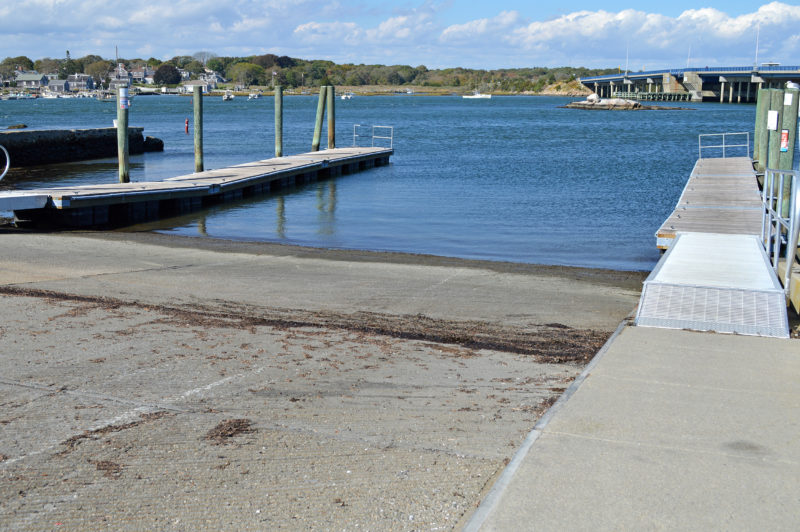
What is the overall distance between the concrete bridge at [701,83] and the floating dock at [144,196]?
11330 centimetres

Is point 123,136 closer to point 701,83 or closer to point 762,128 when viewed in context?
point 762,128

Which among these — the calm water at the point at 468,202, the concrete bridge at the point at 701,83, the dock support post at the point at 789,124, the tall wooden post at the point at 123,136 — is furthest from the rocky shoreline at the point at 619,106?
the tall wooden post at the point at 123,136

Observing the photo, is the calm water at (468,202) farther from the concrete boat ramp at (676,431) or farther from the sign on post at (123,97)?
the concrete boat ramp at (676,431)

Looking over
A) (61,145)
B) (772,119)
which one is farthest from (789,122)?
(61,145)

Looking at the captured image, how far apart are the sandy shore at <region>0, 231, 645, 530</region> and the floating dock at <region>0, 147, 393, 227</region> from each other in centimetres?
617

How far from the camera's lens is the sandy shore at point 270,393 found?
373cm

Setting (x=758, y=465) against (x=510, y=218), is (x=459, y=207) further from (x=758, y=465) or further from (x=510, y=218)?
(x=758, y=465)

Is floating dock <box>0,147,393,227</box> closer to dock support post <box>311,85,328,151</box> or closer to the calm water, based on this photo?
the calm water

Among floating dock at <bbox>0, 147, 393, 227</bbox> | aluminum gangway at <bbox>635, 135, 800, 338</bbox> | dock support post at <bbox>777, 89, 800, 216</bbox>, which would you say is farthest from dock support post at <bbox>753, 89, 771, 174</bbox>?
floating dock at <bbox>0, 147, 393, 227</bbox>

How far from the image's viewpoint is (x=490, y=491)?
143 inches

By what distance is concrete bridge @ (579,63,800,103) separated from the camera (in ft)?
416

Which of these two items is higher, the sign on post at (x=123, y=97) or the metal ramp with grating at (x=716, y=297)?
the sign on post at (x=123, y=97)

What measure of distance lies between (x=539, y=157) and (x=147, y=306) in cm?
3405

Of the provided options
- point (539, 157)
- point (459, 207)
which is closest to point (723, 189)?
point (459, 207)
